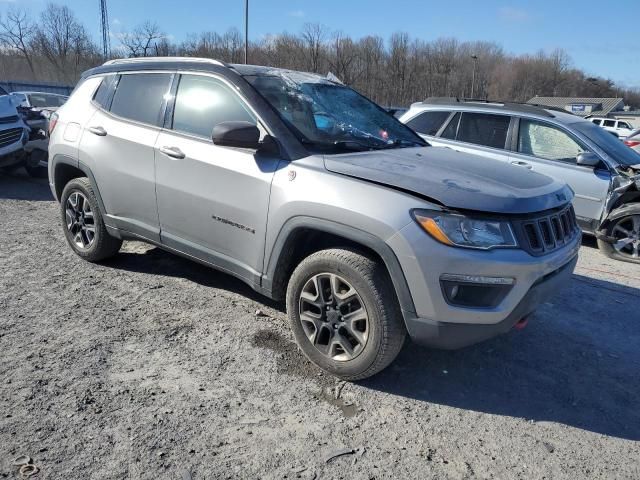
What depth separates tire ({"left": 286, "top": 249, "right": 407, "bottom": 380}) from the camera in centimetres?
286

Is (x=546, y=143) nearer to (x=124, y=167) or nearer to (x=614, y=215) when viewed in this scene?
(x=614, y=215)

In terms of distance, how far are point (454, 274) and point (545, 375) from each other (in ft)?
4.19

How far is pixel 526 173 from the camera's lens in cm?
348

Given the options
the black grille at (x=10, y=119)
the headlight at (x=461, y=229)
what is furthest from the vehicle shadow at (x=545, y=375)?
the black grille at (x=10, y=119)

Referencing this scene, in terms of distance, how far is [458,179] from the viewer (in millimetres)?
2965

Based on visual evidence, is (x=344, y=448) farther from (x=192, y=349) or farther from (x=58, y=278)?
(x=58, y=278)

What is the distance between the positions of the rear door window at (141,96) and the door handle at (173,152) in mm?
314

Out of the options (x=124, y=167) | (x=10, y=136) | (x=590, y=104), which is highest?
(x=124, y=167)

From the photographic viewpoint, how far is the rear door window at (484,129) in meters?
6.94

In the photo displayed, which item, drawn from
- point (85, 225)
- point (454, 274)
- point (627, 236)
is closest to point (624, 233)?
point (627, 236)

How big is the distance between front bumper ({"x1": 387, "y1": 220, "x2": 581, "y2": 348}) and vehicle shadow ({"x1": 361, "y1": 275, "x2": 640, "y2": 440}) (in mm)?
510

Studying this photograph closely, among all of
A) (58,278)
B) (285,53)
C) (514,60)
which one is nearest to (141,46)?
(285,53)

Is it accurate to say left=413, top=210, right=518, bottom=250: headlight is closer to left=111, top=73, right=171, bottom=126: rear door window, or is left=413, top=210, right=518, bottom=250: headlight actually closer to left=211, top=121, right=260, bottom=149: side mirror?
left=211, top=121, right=260, bottom=149: side mirror

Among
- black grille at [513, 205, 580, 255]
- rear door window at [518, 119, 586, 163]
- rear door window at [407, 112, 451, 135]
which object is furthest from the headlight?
rear door window at [407, 112, 451, 135]
